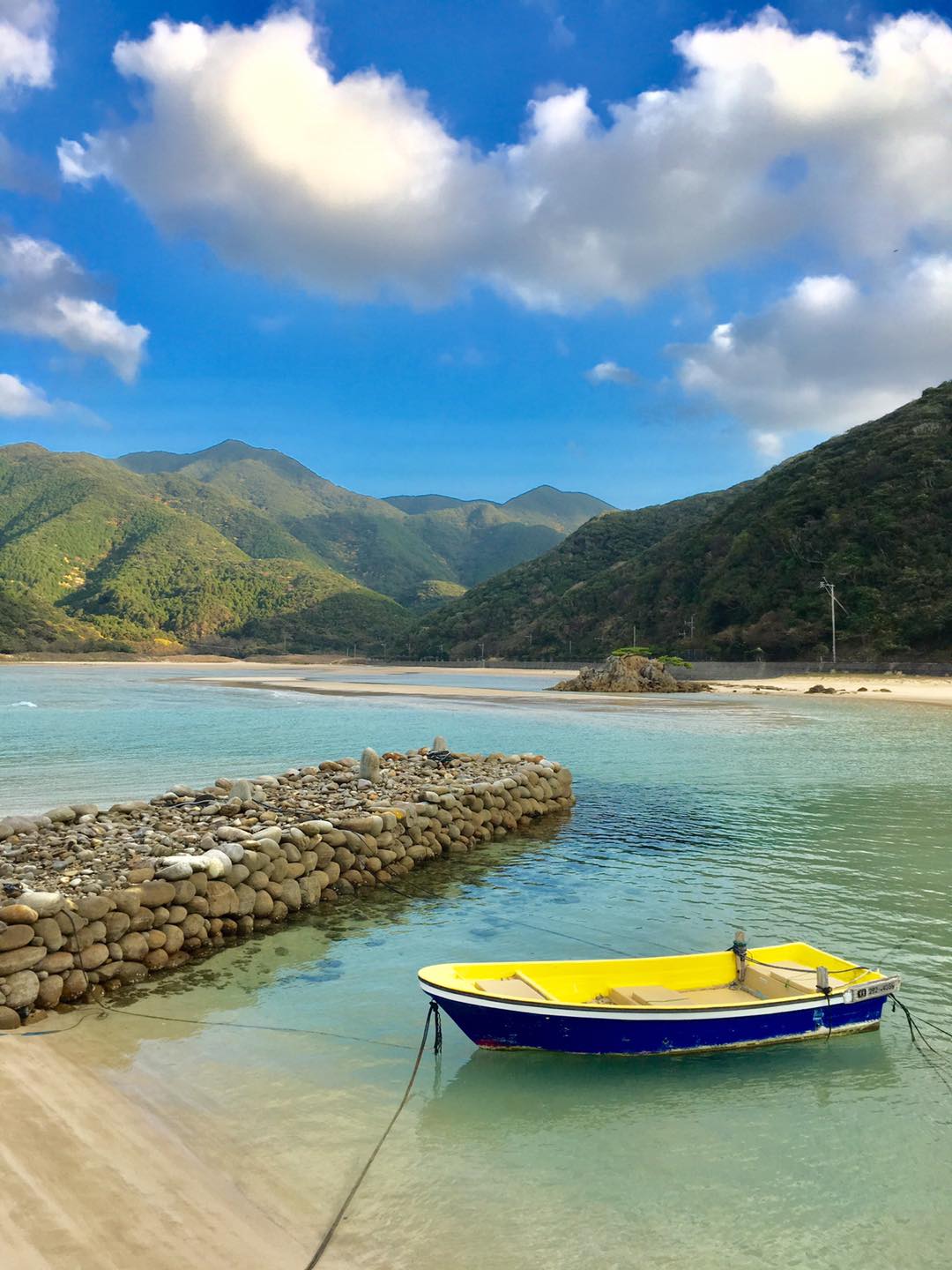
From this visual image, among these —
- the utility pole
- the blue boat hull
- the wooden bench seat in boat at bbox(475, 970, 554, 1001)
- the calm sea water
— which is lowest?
the calm sea water

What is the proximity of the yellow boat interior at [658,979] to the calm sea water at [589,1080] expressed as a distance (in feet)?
1.79

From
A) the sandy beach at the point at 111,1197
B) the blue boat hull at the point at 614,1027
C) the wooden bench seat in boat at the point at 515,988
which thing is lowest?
the sandy beach at the point at 111,1197

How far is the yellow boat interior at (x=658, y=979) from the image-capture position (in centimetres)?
764

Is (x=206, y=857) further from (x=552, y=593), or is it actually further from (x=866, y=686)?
(x=552, y=593)

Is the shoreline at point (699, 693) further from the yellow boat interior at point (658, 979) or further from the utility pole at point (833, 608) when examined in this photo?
the yellow boat interior at point (658, 979)

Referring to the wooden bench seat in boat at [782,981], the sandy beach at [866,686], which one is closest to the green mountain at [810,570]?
the sandy beach at [866,686]

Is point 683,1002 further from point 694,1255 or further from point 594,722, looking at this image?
point 594,722

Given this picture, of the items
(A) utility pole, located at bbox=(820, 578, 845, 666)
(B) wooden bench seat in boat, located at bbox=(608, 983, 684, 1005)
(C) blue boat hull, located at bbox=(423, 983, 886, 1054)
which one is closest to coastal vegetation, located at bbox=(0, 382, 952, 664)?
(A) utility pole, located at bbox=(820, 578, 845, 666)

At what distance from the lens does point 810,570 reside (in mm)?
93750

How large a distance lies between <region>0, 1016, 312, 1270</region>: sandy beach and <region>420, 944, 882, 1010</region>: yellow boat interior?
2.38m

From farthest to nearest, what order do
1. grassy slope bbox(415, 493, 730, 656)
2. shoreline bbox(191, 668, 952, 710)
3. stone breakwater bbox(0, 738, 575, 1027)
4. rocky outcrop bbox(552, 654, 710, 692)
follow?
grassy slope bbox(415, 493, 730, 656) → rocky outcrop bbox(552, 654, 710, 692) → shoreline bbox(191, 668, 952, 710) → stone breakwater bbox(0, 738, 575, 1027)

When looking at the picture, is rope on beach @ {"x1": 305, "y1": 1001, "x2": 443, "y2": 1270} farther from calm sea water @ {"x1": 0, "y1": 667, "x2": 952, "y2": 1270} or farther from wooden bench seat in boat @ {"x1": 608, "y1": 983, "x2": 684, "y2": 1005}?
wooden bench seat in boat @ {"x1": 608, "y1": 983, "x2": 684, "y2": 1005}

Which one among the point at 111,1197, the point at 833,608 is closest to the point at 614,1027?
the point at 111,1197

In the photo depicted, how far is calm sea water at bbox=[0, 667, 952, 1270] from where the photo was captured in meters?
5.31
